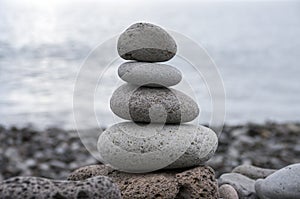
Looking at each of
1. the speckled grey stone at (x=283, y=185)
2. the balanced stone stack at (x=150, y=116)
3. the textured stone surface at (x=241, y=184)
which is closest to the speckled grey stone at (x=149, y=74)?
the balanced stone stack at (x=150, y=116)

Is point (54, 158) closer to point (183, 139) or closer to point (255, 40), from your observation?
point (183, 139)

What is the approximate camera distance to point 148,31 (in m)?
3.48

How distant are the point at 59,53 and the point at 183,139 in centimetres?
1560

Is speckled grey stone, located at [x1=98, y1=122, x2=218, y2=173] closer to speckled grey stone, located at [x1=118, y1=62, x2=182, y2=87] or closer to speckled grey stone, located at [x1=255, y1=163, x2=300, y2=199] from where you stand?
speckled grey stone, located at [x1=118, y1=62, x2=182, y2=87]

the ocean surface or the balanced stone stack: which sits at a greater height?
the balanced stone stack

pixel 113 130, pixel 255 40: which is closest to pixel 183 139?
pixel 113 130

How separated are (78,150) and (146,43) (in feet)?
16.9

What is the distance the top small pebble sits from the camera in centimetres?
349

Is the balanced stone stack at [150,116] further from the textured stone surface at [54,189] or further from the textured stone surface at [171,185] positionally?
the textured stone surface at [54,189]

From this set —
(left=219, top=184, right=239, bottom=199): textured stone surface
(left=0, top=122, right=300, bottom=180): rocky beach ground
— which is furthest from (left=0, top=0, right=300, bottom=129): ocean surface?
(left=219, top=184, right=239, bottom=199): textured stone surface

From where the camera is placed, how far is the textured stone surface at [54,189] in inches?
104

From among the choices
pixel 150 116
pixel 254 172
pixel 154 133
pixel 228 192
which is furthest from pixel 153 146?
pixel 254 172

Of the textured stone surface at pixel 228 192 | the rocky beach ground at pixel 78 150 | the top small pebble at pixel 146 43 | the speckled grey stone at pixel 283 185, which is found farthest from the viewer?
the rocky beach ground at pixel 78 150

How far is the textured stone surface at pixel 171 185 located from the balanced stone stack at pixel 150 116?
6 cm
